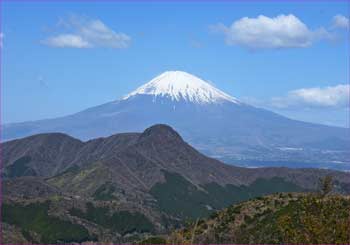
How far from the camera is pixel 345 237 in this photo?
1030 inches

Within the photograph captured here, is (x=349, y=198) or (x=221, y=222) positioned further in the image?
(x=221, y=222)

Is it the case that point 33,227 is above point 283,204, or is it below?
below

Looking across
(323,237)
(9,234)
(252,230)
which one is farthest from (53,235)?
(323,237)

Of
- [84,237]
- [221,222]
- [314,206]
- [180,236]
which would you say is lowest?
[84,237]

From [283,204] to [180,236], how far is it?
266 ft

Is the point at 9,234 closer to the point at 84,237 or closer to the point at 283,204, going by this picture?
the point at 84,237

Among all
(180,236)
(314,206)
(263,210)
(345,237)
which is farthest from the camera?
(263,210)

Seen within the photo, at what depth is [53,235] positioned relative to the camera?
627 feet

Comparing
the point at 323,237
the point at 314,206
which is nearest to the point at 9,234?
the point at 314,206

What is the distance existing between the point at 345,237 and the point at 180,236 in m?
11.4

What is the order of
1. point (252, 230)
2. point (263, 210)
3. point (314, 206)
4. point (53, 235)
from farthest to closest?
1. point (53, 235)
2. point (263, 210)
3. point (252, 230)
4. point (314, 206)

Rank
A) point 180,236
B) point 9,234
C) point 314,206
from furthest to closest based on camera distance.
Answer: point 9,234 < point 314,206 < point 180,236

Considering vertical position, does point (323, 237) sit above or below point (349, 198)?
above

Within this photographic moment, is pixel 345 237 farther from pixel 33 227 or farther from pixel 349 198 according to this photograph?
pixel 33 227
